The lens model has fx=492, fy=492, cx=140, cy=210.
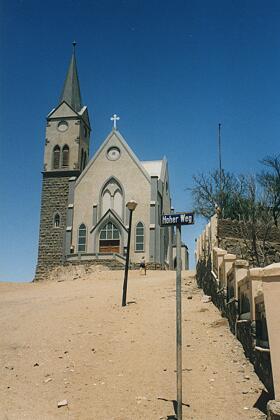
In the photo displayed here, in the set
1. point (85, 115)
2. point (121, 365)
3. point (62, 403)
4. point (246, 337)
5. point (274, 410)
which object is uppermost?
point (85, 115)

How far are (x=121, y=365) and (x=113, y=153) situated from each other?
101 ft

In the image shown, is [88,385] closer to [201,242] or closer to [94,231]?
[201,242]

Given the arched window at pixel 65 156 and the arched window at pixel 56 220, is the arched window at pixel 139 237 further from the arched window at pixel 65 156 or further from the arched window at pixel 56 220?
the arched window at pixel 65 156

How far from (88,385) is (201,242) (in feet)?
40.7

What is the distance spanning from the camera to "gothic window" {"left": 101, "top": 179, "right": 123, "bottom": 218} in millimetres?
38781

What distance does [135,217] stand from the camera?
1496 inches

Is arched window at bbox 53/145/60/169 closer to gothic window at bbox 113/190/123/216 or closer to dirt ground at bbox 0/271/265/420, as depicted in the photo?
gothic window at bbox 113/190/123/216

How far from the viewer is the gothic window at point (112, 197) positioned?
38.8 m

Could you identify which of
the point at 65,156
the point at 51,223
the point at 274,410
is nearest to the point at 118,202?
the point at 51,223

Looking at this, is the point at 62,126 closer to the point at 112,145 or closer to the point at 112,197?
the point at 112,145

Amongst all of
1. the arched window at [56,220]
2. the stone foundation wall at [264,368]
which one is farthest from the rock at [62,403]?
the arched window at [56,220]

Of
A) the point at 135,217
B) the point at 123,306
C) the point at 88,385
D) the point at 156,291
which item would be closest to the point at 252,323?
the point at 88,385

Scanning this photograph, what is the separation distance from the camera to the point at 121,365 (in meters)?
10.6

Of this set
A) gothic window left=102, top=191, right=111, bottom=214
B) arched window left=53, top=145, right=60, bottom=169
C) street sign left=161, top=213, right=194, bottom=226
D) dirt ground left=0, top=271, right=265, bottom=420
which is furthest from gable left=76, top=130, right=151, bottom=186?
street sign left=161, top=213, right=194, bottom=226
